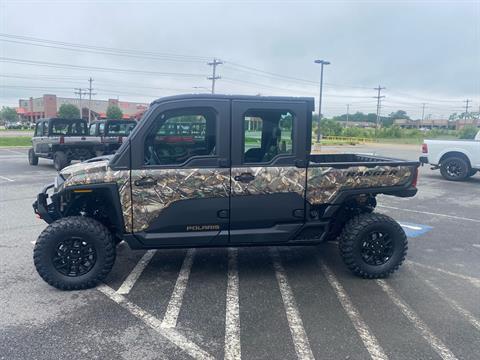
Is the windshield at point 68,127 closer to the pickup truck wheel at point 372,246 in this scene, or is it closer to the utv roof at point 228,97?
the utv roof at point 228,97

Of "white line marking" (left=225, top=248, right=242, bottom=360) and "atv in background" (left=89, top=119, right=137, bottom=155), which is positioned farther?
"atv in background" (left=89, top=119, right=137, bottom=155)

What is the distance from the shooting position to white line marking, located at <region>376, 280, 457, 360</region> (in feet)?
10.7

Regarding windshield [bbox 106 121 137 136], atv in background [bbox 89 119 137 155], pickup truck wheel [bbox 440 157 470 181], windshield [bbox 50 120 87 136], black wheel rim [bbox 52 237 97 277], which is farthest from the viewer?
windshield [bbox 106 121 137 136]

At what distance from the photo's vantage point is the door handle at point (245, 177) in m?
4.36

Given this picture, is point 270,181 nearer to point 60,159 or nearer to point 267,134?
point 267,134

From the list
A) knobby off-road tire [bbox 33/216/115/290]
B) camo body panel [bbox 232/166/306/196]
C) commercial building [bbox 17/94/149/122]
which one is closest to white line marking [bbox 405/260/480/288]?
camo body panel [bbox 232/166/306/196]

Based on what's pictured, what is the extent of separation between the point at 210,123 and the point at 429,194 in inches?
329

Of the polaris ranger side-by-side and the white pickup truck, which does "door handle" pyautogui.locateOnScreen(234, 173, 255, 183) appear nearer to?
the polaris ranger side-by-side

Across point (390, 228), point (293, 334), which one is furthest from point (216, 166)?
point (390, 228)

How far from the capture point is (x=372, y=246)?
4785 millimetres

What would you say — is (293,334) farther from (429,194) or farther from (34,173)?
(34,173)

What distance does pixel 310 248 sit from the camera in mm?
5957

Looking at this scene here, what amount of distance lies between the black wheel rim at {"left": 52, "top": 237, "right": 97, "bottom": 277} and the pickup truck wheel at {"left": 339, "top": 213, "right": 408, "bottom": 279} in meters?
2.82

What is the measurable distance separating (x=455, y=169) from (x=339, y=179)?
10.6 meters
